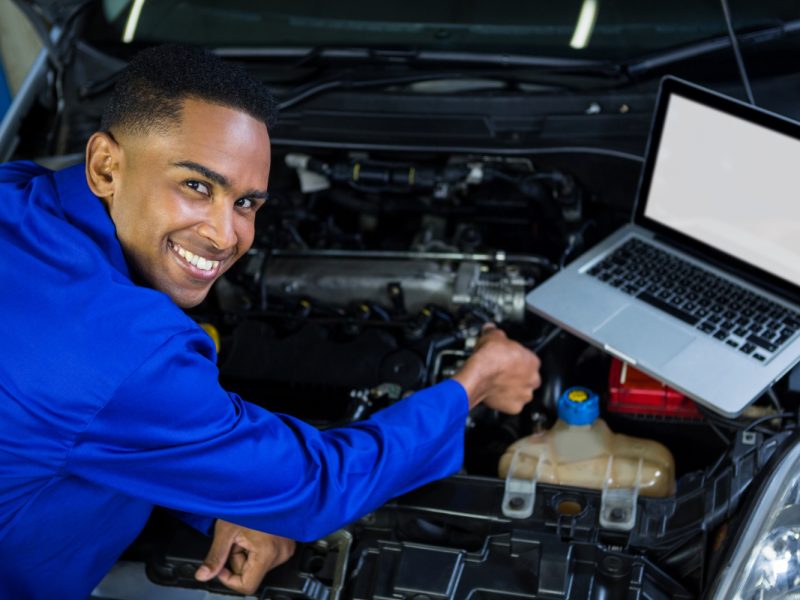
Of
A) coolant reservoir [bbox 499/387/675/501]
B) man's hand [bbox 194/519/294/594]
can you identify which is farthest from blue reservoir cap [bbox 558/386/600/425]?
man's hand [bbox 194/519/294/594]

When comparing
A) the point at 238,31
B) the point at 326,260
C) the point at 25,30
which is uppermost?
the point at 25,30

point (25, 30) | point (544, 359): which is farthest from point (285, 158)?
point (25, 30)

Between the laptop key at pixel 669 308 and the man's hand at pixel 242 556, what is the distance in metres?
0.76

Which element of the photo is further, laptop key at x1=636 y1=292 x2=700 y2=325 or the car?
laptop key at x1=636 y1=292 x2=700 y2=325

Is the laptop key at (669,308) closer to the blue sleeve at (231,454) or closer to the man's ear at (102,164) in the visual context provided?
the blue sleeve at (231,454)

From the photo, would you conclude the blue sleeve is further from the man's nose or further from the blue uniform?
the man's nose

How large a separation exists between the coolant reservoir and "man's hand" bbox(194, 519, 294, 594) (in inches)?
15.0

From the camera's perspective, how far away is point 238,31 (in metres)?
2.11

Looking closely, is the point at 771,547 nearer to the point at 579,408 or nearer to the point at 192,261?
the point at 579,408

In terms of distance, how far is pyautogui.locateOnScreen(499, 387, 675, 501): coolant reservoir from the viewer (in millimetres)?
1611

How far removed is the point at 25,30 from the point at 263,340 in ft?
7.35

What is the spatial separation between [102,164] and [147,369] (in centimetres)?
31

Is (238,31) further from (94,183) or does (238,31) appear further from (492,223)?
(94,183)

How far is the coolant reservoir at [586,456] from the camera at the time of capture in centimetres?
161
